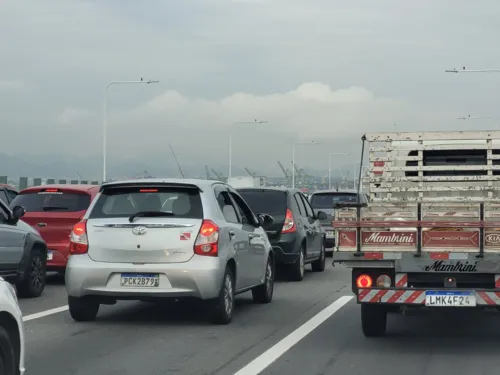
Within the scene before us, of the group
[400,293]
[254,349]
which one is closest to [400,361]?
Result: [400,293]

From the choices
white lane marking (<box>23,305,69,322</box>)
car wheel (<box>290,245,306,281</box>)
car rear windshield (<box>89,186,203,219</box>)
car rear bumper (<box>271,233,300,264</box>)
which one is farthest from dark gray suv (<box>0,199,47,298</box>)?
car wheel (<box>290,245,306,281</box>)

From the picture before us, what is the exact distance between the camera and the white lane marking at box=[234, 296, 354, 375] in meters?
8.81

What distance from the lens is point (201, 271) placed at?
1117 cm

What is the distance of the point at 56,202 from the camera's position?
55.9ft

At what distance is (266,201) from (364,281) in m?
8.74

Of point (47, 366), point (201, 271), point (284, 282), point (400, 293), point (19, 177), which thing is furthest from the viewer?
point (19, 177)

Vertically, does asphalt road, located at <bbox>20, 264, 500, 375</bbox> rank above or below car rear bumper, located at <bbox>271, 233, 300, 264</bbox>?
below

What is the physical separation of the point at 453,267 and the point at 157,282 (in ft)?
11.3

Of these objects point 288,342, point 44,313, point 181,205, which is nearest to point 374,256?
point 288,342

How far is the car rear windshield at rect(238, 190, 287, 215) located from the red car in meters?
2.96

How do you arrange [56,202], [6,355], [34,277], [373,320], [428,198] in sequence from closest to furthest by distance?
[6,355] < [373,320] < [428,198] < [34,277] < [56,202]

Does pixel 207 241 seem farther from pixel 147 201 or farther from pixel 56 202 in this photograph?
pixel 56 202

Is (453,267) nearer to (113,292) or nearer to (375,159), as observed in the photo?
(375,159)

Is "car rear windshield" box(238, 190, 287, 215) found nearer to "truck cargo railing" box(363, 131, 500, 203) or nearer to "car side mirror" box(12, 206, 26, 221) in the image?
"car side mirror" box(12, 206, 26, 221)
